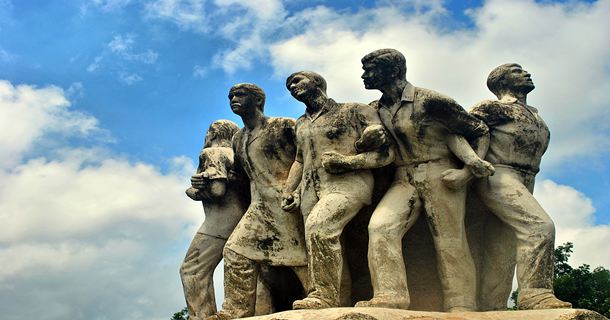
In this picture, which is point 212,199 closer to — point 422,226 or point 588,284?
point 422,226

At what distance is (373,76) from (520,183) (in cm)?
205

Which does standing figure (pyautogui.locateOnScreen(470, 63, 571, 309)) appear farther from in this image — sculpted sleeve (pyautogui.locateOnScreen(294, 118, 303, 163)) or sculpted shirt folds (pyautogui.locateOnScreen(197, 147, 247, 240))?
sculpted shirt folds (pyautogui.locateOnScreen(197, 147, 247, 240))

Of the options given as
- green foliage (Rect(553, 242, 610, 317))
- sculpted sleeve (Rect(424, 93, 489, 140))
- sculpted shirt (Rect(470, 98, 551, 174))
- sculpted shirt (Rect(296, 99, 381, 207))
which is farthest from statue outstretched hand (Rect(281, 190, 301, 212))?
green foliage (Rect(553, 242, 610, 317))

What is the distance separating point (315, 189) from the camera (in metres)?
8.10

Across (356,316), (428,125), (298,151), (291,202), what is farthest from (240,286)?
(428,125)

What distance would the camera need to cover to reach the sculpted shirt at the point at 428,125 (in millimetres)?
7949

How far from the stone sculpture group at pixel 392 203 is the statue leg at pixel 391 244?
0.5 inches

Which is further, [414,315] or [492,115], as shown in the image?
[492,115]

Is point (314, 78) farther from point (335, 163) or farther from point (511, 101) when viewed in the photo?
point (511, 101)

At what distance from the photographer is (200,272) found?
9.62m

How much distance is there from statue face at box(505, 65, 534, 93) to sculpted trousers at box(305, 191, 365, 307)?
2.63 metres

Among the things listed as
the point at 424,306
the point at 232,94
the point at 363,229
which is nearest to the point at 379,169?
the point at 363,229

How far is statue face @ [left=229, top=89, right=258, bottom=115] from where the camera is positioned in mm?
9102

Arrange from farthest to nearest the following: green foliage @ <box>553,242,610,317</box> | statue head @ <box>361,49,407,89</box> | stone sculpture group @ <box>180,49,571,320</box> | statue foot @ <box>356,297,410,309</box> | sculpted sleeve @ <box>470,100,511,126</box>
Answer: green foliage @ <box>553,242,610,317</box>, sculpted sleeve @ <box>470,100,511,126</box>, statue head @ <box>361,49,407,89</box>, stone sculpture group @ <box>180,49,571,320</box>, statue foot @ <box>356,297,410,309</box>
